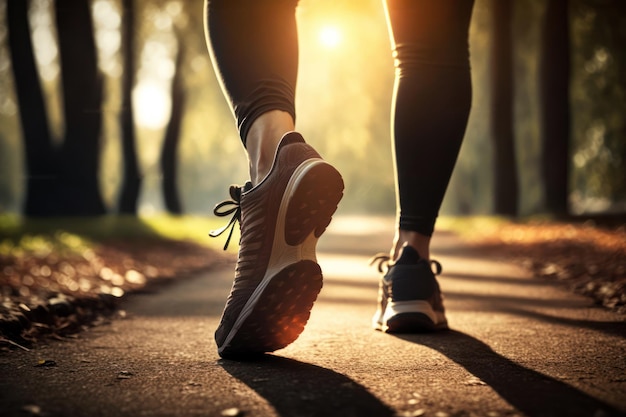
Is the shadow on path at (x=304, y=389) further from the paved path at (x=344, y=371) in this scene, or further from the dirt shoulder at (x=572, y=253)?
the dirt shoulder at (x=572, y=253)

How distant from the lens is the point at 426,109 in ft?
8.59

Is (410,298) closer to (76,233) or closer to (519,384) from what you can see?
(519,384)

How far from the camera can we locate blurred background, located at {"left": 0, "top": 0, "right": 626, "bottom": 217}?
1208 cm

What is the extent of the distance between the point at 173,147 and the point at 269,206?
669 inches

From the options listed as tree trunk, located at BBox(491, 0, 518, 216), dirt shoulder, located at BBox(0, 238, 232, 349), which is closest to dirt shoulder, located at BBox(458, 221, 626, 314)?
dirt shoulder, located at BBox(0, 238, 232, 349)

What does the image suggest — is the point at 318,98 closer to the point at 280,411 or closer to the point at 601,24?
the point at 601,24

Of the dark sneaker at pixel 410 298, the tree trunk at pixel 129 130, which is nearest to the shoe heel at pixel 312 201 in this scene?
the dark sneaker at pixel 410 298

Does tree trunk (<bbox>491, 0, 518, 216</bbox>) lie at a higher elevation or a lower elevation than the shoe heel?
higher

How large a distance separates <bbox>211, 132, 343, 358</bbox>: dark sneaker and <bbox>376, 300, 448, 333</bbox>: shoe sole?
54cm

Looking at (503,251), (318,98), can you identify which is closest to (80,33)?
(503,251)

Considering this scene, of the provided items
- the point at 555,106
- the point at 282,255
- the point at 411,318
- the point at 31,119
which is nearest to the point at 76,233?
the point at 31,119

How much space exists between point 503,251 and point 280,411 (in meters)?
7.43

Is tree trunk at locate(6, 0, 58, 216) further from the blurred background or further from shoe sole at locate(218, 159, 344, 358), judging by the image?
shoe sole at locate(218, 159, 344, 358)

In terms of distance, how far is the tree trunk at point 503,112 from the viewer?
50.3 ft
